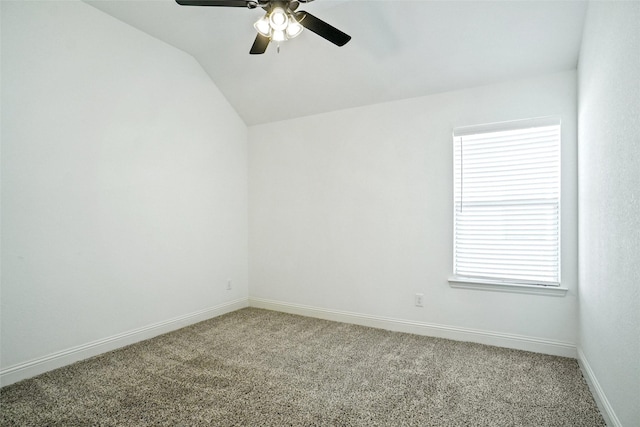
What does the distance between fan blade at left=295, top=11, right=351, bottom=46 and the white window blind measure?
1608 millimetres

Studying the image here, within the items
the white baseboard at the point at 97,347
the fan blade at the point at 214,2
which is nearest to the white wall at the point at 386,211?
the white baseboard at the point at 97,347

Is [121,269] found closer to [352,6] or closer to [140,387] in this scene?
[140,387]

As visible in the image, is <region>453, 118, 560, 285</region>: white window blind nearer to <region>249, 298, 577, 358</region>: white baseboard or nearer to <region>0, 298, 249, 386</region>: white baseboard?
<region>249, 298, 577, 358</region>: white baseboard

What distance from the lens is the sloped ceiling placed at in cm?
266

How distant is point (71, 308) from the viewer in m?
2.79

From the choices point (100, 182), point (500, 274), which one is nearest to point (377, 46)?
point (500, 274)

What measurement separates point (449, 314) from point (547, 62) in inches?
92.1

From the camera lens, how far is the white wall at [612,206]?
1.48 metres

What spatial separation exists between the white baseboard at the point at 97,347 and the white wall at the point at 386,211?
88cm

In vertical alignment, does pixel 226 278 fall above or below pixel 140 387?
above

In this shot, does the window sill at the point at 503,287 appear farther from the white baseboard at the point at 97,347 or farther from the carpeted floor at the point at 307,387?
the white baseboard at the point at 97,347

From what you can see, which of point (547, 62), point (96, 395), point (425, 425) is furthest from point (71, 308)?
point (547, 62)

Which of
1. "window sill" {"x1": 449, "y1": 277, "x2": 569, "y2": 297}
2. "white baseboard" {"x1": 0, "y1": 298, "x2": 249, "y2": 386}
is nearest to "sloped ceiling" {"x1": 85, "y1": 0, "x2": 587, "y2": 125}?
"window sill" {"x1": 449, "y1": 277, "x2": 569, "y2": 297}

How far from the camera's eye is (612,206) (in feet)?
5.93
